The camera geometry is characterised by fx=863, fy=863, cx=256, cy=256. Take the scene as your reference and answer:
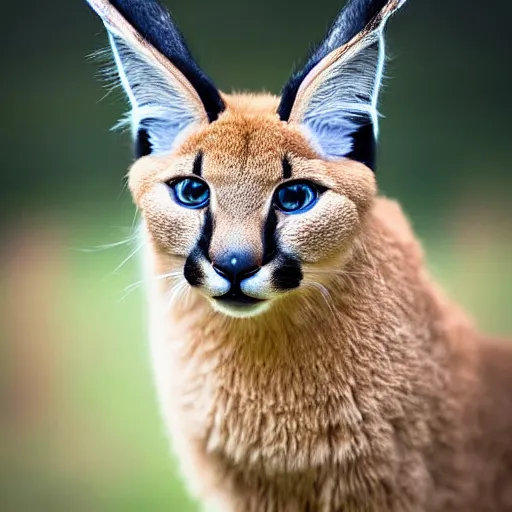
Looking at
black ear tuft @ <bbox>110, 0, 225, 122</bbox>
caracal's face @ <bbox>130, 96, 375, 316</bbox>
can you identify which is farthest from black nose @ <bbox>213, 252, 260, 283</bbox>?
black ear tuft @ <bbox>110, 0, 225, 122</bbox>

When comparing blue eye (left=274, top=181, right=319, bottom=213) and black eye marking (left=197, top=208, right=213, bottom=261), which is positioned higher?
blue eye (left=274, top=181, right=319, bottom=213)

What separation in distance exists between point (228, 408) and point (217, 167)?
333 millimetres

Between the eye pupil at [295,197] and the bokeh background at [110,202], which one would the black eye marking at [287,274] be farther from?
the bokeh background at [110,202]

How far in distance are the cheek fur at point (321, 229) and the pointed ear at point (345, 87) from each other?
0.22ft

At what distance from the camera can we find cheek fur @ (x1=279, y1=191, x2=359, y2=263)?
990 mm

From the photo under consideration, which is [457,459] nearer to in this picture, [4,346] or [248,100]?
[248,100]

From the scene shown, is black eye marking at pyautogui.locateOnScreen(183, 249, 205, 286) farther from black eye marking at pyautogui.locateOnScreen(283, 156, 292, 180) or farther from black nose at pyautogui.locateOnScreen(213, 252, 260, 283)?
black eye marking at pyautogui.locateOnScreen(283, 156, 292, 180)

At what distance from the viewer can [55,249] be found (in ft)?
6.82

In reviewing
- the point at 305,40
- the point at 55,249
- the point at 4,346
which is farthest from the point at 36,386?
the point at 305,40

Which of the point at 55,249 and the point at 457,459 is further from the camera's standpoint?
the point at 55,249

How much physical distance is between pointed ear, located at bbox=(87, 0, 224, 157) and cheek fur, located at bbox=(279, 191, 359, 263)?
0.17 meters

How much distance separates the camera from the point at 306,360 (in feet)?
3.67

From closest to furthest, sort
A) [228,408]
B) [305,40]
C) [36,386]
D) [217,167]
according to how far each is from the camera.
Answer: [217,167] < [228,408] < [305,40] < [36,386]

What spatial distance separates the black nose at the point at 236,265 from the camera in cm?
93
